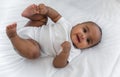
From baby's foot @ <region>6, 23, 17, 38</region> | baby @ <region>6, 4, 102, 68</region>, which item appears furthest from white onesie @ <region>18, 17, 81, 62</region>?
baby's foot @ <region>6, 23, 17, 38</region>

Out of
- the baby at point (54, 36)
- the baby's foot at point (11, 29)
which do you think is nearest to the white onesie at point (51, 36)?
the baby at point (54, 36)

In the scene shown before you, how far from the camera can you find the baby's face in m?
1.25

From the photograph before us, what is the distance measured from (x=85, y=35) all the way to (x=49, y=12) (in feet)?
0.77

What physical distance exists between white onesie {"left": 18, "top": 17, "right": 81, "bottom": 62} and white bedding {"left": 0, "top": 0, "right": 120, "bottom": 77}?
0.14 ft

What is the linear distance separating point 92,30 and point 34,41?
30 cm

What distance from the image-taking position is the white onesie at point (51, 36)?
Answer: 4.10ft

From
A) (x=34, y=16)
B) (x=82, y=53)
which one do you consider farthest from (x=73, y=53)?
(x=34, y=16)

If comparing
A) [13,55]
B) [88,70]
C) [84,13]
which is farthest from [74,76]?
[84,13]

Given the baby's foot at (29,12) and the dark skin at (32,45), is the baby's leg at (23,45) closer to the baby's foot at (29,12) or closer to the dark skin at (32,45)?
the dark skin at (32,45)

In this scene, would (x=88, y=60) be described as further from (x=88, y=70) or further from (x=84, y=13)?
(x=84, y=13)

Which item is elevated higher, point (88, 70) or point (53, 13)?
point (53, 13)

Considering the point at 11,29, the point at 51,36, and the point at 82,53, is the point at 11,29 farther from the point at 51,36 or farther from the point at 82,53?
the point at 82,53

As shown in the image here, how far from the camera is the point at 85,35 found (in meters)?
1.26

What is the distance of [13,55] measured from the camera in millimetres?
1255
